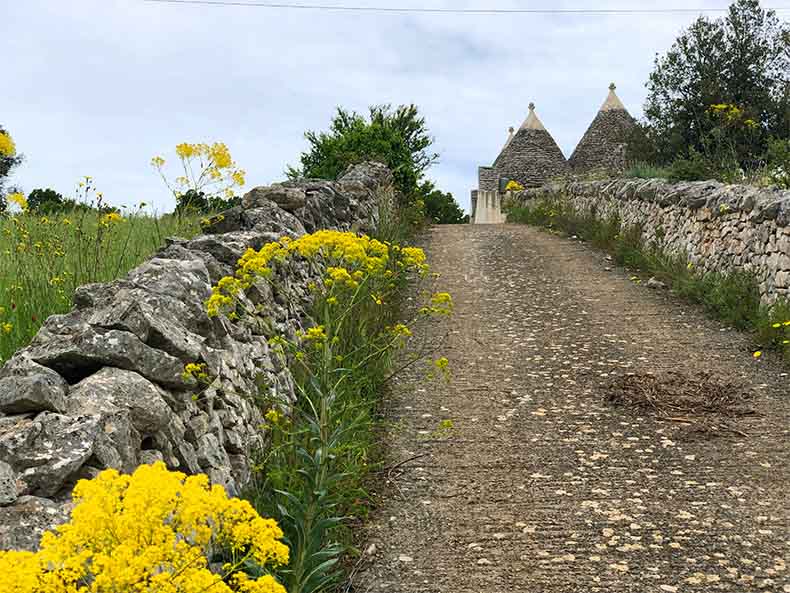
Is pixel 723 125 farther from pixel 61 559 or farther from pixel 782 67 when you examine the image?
pixel 61 559

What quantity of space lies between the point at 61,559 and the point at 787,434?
6.05 metres

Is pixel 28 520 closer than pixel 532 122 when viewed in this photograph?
Yes

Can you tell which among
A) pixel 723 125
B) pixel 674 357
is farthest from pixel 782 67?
pixel 674 357

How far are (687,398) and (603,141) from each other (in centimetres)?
2710

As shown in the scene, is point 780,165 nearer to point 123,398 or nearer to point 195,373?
point 195,373

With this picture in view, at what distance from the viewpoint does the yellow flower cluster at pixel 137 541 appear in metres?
1.82

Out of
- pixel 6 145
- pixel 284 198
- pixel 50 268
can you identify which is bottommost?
pixel 50 268

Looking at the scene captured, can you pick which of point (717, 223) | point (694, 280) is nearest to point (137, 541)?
point (694, 280)

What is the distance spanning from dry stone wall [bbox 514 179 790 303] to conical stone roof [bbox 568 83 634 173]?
56.3ft

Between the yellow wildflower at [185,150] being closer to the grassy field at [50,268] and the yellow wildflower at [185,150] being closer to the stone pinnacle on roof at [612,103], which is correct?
the grassy field at [50,268]

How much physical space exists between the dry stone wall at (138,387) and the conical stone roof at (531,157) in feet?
92.3

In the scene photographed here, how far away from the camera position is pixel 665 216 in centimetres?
1288

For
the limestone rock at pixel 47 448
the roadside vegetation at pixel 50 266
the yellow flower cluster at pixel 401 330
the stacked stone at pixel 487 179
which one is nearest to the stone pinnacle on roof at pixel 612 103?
the stacked stone at pixel 487 179

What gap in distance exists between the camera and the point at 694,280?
1101cm
